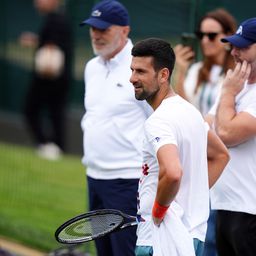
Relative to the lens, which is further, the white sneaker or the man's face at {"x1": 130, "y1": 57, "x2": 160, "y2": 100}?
the white sneaker

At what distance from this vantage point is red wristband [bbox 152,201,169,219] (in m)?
4.80

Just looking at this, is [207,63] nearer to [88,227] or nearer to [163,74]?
[163,74]

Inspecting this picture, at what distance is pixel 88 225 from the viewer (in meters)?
5.16

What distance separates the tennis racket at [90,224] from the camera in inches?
199

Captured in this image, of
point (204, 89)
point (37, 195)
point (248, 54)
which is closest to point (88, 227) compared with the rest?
point (248, 54)

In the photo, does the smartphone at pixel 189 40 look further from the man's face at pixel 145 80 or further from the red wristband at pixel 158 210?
the red wristband at pixel 158 210

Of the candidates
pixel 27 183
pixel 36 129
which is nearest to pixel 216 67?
pixel 27 183

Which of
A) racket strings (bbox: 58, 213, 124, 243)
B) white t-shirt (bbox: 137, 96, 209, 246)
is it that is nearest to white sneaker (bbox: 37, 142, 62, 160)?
racket strings (bbox: 58, 213, 124, 243)

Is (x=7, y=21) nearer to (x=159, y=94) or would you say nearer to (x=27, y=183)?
(x=27, y=183)

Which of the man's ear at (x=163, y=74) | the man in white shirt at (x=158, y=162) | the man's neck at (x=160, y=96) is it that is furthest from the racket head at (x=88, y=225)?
the man's ear at (x=163, y=74)

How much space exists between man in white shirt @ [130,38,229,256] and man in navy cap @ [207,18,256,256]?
393mm

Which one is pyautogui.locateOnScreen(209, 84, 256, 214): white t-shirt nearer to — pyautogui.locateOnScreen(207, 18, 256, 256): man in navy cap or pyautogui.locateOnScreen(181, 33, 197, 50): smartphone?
pyautogui.locateOnScreen(207, 18, 256, 256): man in navy cap

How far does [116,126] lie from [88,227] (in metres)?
1.23

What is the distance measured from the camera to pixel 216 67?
7.02m
